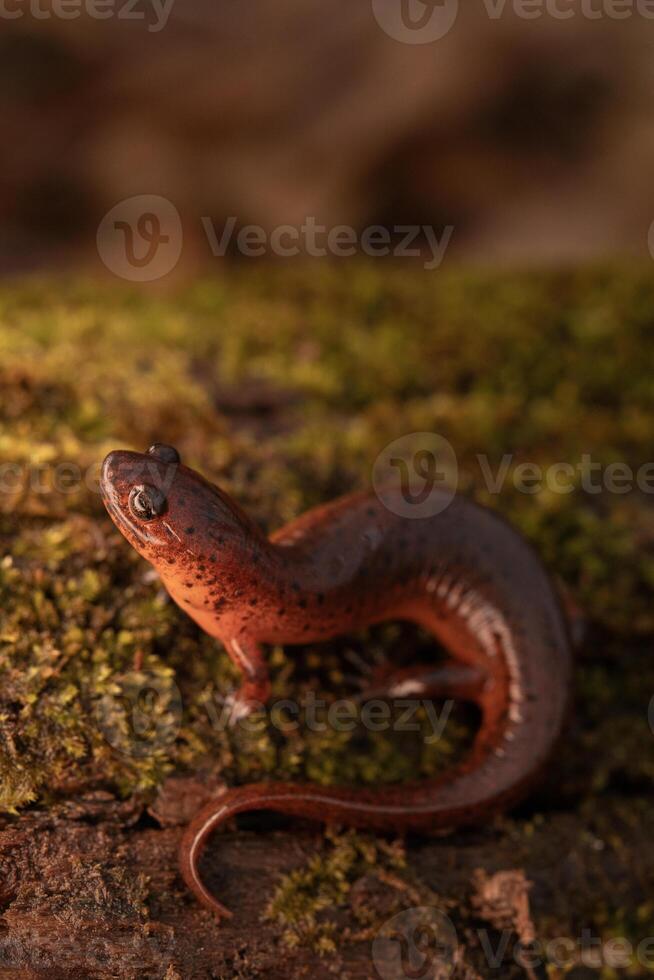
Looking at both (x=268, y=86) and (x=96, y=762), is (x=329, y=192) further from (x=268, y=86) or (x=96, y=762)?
(x=96, y=762)

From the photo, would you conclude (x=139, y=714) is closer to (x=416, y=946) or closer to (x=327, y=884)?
(x=327, y=884)

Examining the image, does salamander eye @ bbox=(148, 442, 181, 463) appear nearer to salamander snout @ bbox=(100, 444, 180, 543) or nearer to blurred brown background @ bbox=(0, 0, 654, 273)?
salamander snout @ bbox=(100, 444, 180, 543)

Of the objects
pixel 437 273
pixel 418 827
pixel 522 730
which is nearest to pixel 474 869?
pixel 418 827

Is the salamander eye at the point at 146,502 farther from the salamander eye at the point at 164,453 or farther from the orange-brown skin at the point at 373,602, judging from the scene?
the salamander eye at the point at 164,453

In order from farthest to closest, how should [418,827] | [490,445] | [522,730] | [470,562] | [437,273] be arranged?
[437,273] → [490,445] → [470,562] → [522,730] → [418,827]

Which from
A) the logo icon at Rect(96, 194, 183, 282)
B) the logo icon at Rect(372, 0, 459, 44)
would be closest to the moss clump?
the logo icon at Rect(96, 194, 183, 282)

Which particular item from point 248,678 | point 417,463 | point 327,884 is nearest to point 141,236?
point 417,463

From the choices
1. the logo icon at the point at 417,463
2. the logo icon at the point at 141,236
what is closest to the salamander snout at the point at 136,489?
the logo icon at the point at 417,463
